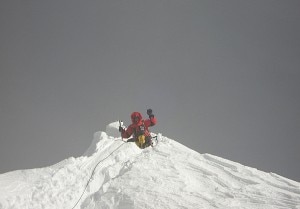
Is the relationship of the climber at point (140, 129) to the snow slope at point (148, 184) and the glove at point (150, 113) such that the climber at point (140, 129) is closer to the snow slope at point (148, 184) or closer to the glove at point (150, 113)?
the glove at point (150, 113)

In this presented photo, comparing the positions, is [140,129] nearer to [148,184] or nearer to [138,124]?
[138,124]

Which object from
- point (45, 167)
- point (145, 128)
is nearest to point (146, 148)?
point (145, 128)

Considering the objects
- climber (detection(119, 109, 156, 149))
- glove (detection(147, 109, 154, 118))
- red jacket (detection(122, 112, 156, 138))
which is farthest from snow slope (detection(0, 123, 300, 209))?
glove (detection(147, 109, 154, 118))

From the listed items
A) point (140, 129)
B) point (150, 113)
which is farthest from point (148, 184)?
point (150, 113)

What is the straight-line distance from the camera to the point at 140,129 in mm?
15352

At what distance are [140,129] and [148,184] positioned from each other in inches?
216

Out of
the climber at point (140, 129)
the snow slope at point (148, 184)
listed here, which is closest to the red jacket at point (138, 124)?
the climber at point (140, 129)

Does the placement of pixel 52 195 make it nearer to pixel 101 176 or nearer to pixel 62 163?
pixel 101 176

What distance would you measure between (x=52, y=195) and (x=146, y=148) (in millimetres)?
5836

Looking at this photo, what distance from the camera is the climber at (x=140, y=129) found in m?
15.3

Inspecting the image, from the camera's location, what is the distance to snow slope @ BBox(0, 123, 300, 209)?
30.0ft

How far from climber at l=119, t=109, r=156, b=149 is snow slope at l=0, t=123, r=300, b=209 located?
1401 millimetres

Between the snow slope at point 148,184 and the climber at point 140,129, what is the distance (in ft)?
4.60

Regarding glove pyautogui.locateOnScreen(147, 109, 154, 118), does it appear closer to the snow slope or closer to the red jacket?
the red jacket
